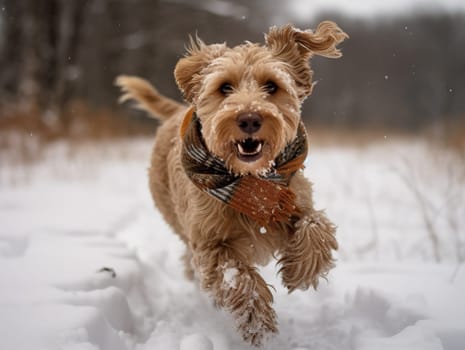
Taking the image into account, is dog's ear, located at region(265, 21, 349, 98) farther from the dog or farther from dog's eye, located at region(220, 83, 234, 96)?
dog's eye, located at region(220, 83, 234, 96)

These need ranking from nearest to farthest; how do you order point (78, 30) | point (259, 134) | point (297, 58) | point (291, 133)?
point (259, 134)
point (291, 133)
point (297, 58)
point (78, 30)

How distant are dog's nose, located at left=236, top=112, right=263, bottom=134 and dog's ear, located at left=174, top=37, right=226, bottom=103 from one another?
64cm

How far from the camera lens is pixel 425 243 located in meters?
4.52

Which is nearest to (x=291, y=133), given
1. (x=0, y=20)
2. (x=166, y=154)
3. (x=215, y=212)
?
(x=215, y=212)

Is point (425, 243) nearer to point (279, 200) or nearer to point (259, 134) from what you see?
point (279, 200)

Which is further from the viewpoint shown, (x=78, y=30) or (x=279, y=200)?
(x=78, y=30)

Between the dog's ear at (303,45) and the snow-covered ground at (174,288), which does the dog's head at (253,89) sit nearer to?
the dog's ear at (303,45)

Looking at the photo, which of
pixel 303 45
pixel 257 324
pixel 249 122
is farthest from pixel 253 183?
pixel 303 45

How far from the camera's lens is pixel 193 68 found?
123 inches

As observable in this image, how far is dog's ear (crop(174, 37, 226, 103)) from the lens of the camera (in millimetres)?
3105

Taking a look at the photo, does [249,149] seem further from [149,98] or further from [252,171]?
[149,98]

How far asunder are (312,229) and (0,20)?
13422mm

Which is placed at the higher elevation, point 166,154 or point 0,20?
point 0,20

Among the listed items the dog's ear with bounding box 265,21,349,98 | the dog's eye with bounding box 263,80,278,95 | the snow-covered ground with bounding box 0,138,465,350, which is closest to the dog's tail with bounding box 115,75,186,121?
the snow-covered ground with bounding box 0,138,465,350
